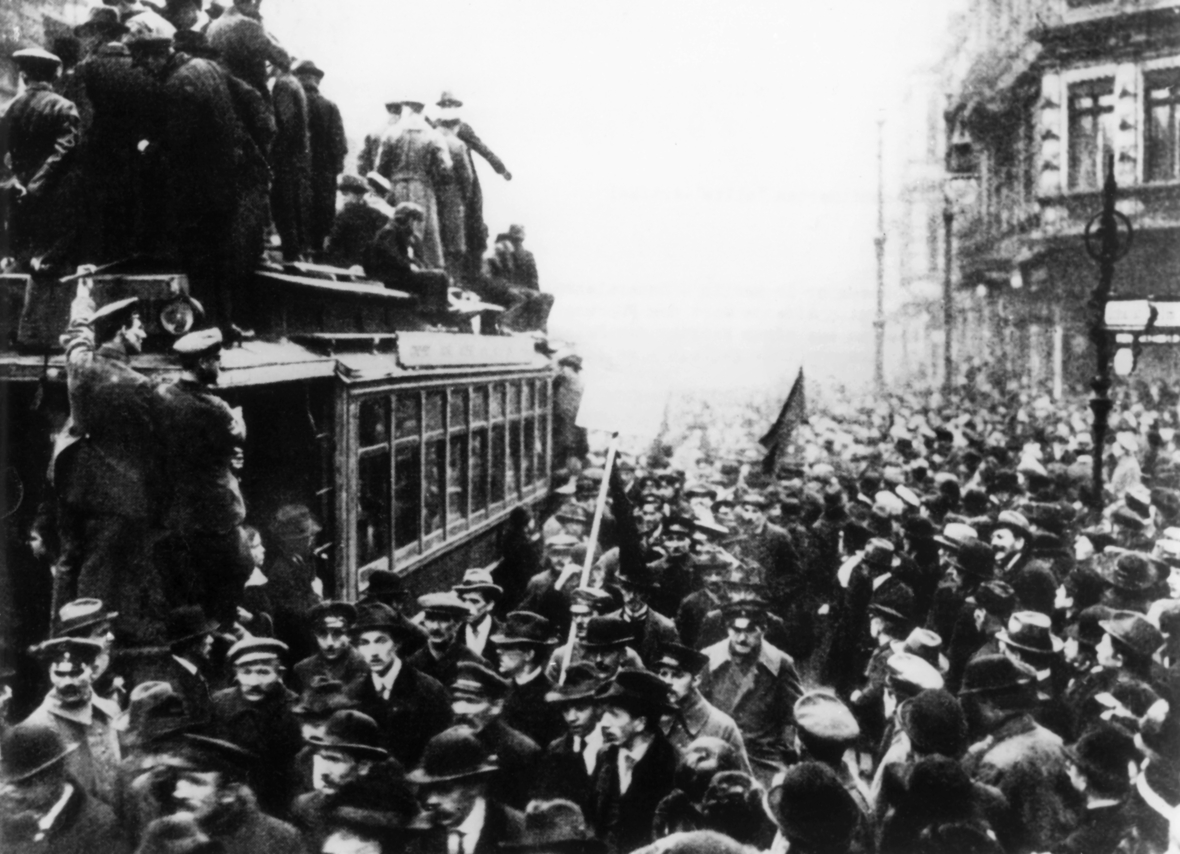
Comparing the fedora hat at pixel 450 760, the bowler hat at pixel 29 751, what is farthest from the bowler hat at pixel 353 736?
the bowler hat at pixel 29 751

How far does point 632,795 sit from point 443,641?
4.85 feet

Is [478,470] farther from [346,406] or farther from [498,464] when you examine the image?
[346,406]

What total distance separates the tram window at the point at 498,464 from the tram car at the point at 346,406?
17 millimetres

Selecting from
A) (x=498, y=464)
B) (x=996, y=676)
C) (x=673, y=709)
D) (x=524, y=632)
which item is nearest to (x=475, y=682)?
(x=524, y=632)

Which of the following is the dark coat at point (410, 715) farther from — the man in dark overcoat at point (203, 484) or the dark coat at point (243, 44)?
the dark coat at point (243, 44)

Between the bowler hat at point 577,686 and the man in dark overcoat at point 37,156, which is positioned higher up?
the man in dark overcoat at point 37,156

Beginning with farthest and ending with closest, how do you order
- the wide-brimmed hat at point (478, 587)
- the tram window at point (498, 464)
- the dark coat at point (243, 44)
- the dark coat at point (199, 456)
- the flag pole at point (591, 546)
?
the tram window at point (498, 464) < the dark coat at point (243, 44) < the wide-brimmed hat at point (478, 587) < the flag pole at point (591, 546) < the dark coat at point (199, 456)

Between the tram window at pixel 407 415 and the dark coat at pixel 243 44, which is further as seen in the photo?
the tram window at pixel 407 415

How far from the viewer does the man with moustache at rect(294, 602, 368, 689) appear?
4.38 meters

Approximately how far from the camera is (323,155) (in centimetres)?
662

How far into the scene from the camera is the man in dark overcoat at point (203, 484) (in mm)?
4312

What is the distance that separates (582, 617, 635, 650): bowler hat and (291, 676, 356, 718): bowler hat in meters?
1.25

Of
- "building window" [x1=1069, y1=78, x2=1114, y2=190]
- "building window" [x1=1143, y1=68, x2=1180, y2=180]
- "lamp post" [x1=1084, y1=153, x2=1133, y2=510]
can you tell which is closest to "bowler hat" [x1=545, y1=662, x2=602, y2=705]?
"lamp post" [x1=1084, y1=153, x2=1133, y2=510]

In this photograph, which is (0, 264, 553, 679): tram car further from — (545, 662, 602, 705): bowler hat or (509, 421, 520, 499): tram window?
(545, 662, 602, 705): bowler hat
